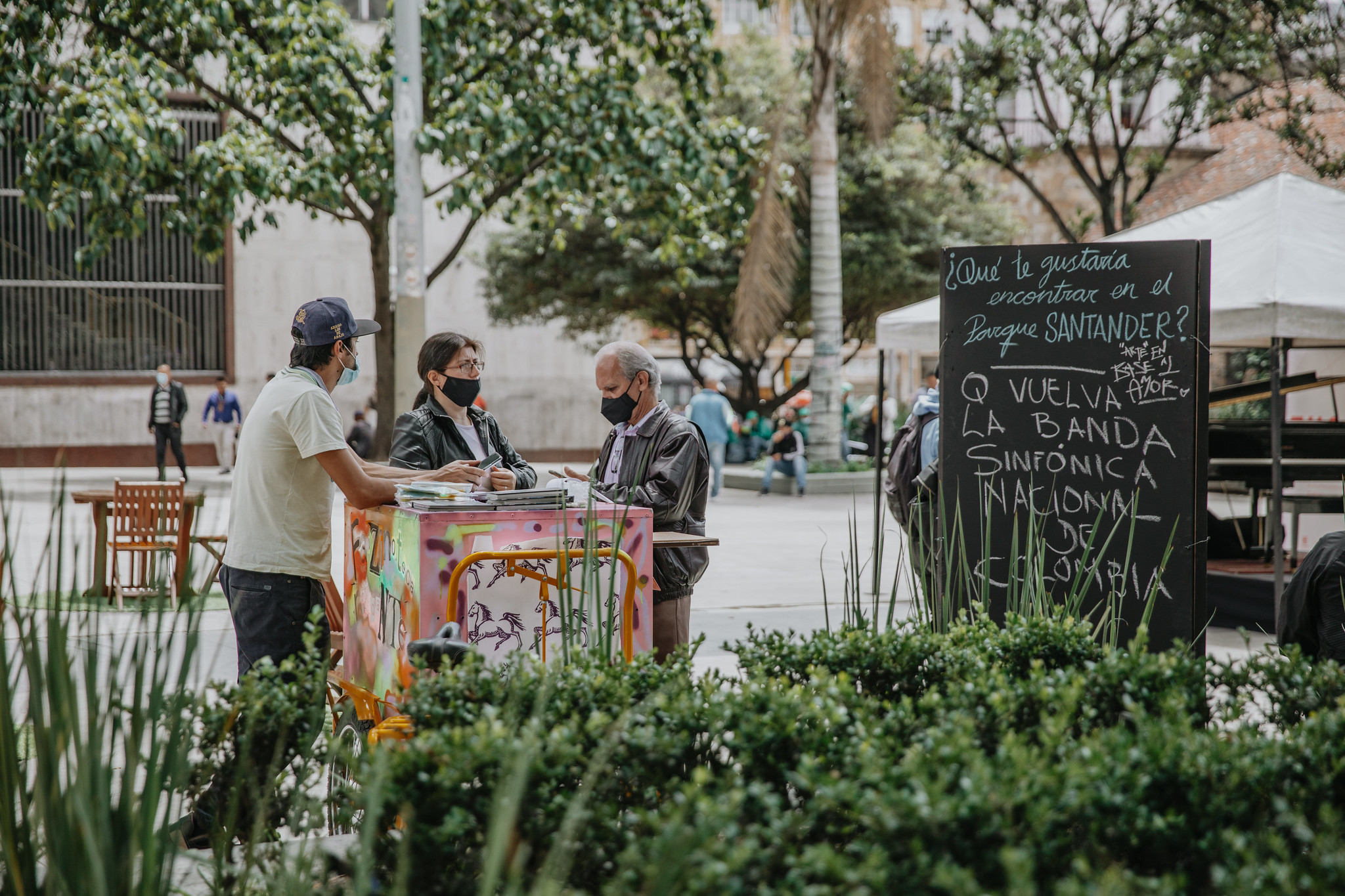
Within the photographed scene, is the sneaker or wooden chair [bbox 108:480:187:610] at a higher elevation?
wooden chair [bbox 108:480:187:610]

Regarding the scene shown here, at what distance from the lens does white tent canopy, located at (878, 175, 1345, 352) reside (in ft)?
19.6

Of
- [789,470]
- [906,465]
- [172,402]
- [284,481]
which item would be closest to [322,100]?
[172,402]

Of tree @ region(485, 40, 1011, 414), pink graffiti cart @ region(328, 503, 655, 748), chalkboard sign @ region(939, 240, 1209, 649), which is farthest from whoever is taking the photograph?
tree @ region(485, 40, 1011, 414)

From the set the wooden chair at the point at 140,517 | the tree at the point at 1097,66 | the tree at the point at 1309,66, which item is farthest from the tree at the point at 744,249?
the wooden chair at the point at 140,517

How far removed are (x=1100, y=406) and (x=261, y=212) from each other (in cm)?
2310

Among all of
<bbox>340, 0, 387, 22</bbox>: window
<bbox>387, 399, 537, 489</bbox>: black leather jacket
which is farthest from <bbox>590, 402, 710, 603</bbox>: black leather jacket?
<bbox>340, 0, 387, 22</bbox>: window

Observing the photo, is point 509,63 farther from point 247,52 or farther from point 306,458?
point 306,458

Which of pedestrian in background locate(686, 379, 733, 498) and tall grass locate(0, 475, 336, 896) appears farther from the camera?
pedestrian in background locate(686, 379, 733, 498)

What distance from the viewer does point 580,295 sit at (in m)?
24.6

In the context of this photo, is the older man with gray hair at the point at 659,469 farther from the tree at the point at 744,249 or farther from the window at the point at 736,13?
the window at the point at 736,13

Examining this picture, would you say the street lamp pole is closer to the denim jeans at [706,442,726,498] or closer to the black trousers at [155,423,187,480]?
the denim jeans at [706,442,726,498]

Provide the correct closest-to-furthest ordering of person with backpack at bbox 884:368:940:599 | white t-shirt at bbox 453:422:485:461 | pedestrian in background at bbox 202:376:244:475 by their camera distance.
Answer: white t-shirt at bbox 453:422:485:461, person with backpack at bbox 884:368:940:599, pedestrian in background at bbox 202:376:244:475

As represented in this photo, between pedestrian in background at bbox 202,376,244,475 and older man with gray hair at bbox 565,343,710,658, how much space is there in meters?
17.1

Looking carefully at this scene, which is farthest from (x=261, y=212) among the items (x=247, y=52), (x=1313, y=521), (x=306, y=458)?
(x=306, y=458)
